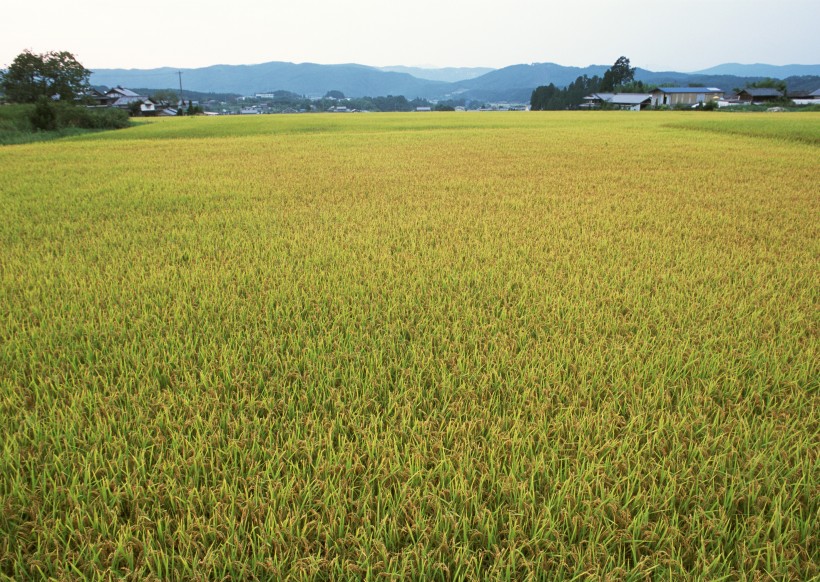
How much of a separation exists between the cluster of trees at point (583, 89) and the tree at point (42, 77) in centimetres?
6093

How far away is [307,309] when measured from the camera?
8.94 feet

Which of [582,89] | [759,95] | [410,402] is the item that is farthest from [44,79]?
[759,95]

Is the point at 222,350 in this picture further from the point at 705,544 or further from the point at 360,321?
the point at 705,544

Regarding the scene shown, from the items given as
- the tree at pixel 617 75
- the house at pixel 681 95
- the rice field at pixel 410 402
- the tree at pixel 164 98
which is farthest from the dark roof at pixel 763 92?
the tree at pixel 164 98

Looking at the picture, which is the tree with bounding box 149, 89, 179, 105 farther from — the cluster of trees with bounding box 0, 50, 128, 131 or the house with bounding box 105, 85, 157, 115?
the cluster of trees with bounding box 0, 50, 128, 131

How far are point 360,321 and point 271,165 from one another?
7899 mm

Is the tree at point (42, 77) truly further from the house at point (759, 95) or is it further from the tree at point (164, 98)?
the house at point (759, 95)

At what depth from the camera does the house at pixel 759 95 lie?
2450 inches

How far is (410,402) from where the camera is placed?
1.79m

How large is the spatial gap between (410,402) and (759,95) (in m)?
81.1

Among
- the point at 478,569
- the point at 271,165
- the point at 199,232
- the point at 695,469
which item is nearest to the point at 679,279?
the point at 695,469

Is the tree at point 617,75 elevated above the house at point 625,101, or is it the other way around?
the tree at point 617,75

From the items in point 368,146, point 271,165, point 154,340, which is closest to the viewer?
point 154,340

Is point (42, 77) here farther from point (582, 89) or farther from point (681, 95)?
point (681, 95)
